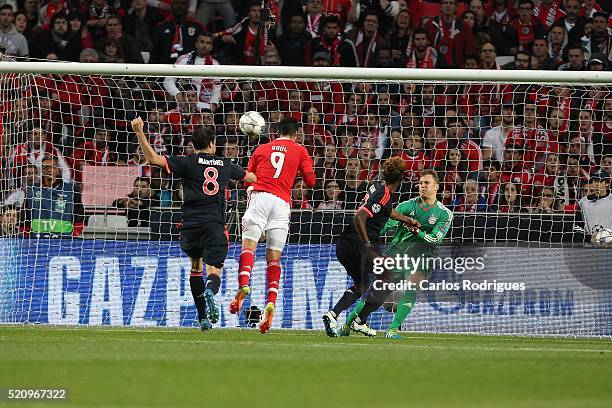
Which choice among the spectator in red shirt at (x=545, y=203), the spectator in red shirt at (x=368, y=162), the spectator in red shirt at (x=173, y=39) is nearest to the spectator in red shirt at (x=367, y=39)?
the spectator in red shirt at (x=173, y=39)

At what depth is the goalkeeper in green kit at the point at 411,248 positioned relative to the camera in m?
12.3

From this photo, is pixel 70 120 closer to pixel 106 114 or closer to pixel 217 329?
pixel 106 114

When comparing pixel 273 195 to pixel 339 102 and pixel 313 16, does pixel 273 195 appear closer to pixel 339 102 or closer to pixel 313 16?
pixel 339 102

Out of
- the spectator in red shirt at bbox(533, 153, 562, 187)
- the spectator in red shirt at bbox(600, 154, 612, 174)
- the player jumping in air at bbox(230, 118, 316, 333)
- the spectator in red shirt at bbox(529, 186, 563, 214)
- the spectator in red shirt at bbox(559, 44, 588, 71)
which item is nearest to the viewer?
the player jumping in air at bbox(230, 118, 316, 333)

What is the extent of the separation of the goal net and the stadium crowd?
4 centimetres

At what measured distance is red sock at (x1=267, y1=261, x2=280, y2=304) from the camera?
12266mm

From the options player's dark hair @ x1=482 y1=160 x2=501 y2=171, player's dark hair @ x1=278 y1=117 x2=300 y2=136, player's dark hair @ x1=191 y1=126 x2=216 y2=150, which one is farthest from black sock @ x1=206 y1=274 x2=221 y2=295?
player's dark hair @ x1=482 y1=160 x2=501 y2=171

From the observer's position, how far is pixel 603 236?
13.8 metres

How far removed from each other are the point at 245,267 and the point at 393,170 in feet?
6.46

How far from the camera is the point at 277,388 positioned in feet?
22.6

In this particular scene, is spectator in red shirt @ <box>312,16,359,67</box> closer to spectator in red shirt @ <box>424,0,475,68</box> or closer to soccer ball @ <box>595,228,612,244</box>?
spectator in red shirt @ <box>424,0,475,68</box>

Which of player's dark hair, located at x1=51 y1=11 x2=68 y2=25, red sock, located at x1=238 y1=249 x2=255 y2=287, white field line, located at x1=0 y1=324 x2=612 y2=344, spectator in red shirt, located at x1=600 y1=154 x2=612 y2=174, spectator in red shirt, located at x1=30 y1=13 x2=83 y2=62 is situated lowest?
white field line, located at x1=0 y1=324 x2=612 y2=344

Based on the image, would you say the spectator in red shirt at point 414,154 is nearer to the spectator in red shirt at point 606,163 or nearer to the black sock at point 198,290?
the spectator in red shirt at point 606,163

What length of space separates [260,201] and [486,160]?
4.17 meters
